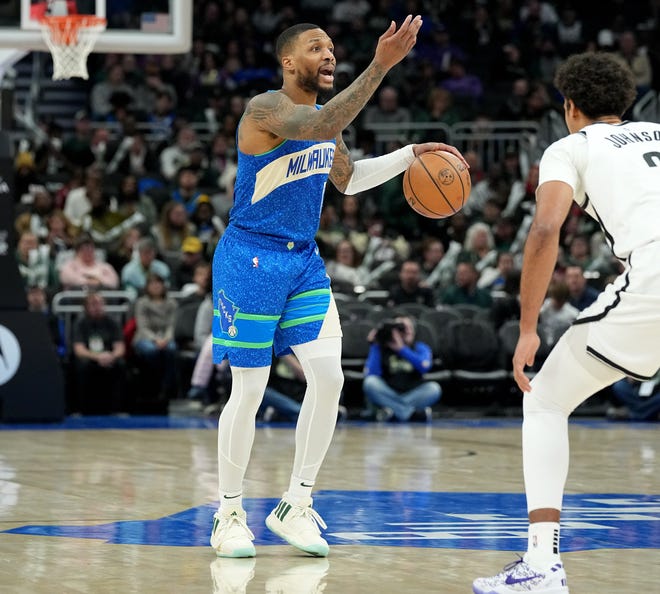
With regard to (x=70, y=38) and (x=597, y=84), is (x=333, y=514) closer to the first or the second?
(x=597, y=84)

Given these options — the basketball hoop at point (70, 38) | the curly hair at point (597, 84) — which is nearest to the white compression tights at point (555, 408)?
the curly hair at point (597, 84)

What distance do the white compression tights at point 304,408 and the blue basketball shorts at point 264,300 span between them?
6cm

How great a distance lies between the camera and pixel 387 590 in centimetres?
494

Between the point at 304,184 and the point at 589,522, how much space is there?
7.57 ft

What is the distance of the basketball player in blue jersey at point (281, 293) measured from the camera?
5.91 m

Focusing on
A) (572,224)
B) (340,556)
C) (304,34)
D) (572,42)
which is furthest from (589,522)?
(572,42)

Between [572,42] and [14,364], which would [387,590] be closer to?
[14,364]

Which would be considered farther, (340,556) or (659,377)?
(659,377)

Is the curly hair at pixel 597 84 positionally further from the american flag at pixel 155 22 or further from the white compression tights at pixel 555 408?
the american flag at pixel 155 22

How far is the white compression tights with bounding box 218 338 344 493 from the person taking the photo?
5938mm

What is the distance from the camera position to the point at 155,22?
1261 cm

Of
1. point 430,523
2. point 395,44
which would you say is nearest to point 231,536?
point 430,523

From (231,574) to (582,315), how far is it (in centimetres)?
170

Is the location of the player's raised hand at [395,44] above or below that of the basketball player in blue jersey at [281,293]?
above
